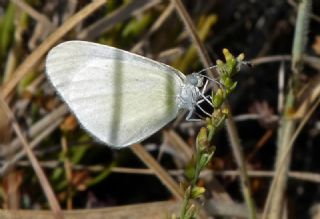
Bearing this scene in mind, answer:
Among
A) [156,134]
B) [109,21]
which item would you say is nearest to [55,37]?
[109,21]

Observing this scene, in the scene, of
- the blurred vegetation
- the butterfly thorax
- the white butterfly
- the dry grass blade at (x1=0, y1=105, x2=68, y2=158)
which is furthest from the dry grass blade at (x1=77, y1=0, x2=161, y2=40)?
the butterfly thorax

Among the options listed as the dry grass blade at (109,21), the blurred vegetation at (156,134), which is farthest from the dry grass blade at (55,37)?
the dry grass blade at (109,21)

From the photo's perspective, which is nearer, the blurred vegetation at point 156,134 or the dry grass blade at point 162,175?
the dry grass blade at point 162,175

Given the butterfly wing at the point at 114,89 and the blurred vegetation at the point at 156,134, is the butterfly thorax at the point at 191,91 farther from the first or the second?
the blurred vegetation at the point at 156,134

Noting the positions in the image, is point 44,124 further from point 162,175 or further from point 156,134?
point 162,175

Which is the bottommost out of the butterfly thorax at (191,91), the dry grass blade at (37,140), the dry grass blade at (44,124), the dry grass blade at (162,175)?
the dry grass blade at (162,175)

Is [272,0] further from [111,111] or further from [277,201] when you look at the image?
[111,111]

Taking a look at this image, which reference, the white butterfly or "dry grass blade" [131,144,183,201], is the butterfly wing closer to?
the white butterfly

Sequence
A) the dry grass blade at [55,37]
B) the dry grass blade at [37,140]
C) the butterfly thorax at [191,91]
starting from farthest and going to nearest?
the dry grass blade at [37,140]
the dry grass blade at [55,37]
the butterfly thorax at [191,91]

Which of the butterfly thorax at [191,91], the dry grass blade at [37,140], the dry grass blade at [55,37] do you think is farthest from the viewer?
the dry grass blade at [37,140]
